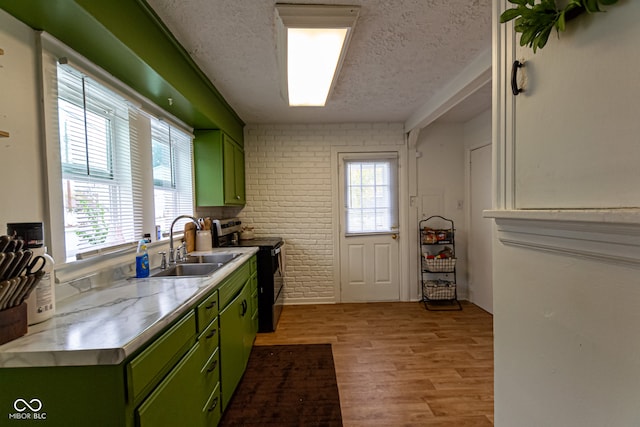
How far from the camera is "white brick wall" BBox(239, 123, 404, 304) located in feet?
12.0

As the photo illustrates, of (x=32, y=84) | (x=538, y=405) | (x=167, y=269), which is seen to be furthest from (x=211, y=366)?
(x=32, y=84)

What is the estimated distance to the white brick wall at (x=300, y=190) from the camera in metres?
3.67

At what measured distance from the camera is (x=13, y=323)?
2.78 feet

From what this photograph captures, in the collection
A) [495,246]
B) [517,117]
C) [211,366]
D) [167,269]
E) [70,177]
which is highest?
[517,117]

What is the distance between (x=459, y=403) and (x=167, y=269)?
88.0 inches

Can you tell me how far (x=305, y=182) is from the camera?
3.69 m

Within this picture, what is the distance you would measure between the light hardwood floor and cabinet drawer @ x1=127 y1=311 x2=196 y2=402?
1145mm

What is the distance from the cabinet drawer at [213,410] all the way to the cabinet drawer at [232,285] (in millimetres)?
471

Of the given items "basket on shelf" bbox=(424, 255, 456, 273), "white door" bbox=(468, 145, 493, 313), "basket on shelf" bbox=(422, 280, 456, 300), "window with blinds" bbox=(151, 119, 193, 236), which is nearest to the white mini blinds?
"basket on shelf" bbox=(424, 255, 456, 273)

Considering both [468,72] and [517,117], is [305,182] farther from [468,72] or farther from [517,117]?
[517,117]

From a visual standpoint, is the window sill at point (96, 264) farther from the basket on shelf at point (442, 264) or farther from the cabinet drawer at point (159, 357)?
A: the basket on shelf at point (442, 264)

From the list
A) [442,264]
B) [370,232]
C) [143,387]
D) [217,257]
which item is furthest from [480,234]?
[143,387]

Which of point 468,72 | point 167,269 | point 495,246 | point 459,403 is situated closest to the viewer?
point 495,246

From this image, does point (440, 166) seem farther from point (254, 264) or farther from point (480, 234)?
point (254, 264)
